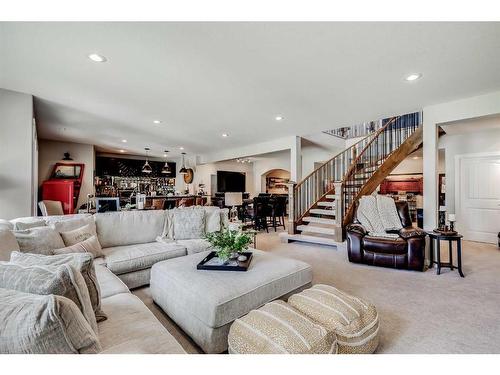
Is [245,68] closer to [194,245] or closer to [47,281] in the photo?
[194,245]

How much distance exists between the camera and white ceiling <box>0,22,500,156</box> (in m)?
2.13

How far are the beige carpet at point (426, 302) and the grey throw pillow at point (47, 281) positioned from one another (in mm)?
1037

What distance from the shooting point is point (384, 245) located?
3527mm

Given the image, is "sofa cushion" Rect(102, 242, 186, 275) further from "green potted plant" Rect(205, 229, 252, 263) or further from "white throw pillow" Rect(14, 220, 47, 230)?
"green potted plant" Rect(205, 229, 252, 263)


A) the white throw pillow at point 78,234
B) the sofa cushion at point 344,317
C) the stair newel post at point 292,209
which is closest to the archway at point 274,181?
the stair newel post at point 292,209

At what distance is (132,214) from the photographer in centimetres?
344

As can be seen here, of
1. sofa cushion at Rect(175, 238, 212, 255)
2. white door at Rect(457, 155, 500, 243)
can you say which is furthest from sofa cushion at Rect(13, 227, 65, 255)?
white door at Rect(457, 155, 500, 243)

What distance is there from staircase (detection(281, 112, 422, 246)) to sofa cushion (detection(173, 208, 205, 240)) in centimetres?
246

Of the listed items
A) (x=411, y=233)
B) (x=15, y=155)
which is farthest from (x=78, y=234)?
(x=411, y=233)

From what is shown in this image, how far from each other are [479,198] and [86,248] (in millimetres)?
7357

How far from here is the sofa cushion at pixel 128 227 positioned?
316cm
